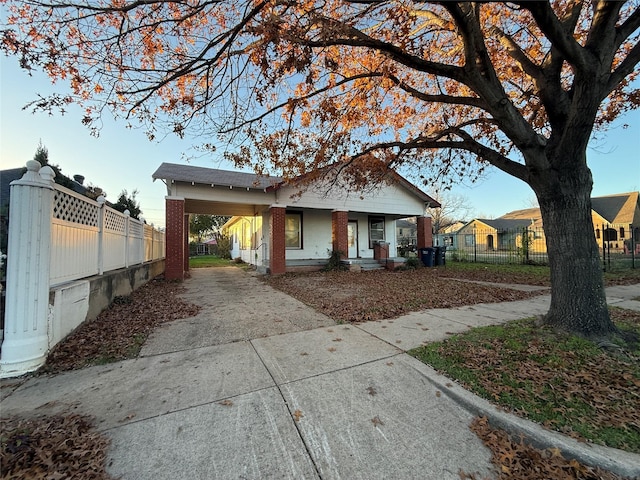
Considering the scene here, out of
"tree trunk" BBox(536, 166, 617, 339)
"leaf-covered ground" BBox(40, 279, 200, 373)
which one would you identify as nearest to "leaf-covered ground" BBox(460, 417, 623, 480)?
"tree trunk" BBox(536, 166, 617, 339)

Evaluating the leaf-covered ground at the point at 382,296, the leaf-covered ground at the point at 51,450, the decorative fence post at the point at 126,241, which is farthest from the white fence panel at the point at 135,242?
the leaf-covered ground at the point at 51,450

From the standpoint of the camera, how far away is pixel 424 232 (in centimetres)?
1524

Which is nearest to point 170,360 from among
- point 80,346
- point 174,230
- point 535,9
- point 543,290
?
point 80,346

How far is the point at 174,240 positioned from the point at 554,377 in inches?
411

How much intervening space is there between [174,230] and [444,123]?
30.6 feet

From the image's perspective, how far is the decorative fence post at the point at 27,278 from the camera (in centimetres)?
288

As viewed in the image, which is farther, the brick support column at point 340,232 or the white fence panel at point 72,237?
the brick support column at point 340,232

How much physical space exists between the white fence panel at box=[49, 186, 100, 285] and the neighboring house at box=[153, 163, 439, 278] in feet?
15.5

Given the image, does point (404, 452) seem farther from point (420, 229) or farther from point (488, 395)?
point (420, 229)

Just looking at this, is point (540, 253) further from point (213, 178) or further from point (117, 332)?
point (117, 332)

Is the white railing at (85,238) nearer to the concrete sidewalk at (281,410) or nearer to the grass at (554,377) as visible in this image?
the concrete sidewalk at (281,410)

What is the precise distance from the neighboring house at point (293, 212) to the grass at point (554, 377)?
21.8 feet

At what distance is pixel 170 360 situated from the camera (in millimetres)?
3297

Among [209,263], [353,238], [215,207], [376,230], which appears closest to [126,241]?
[215,207]
